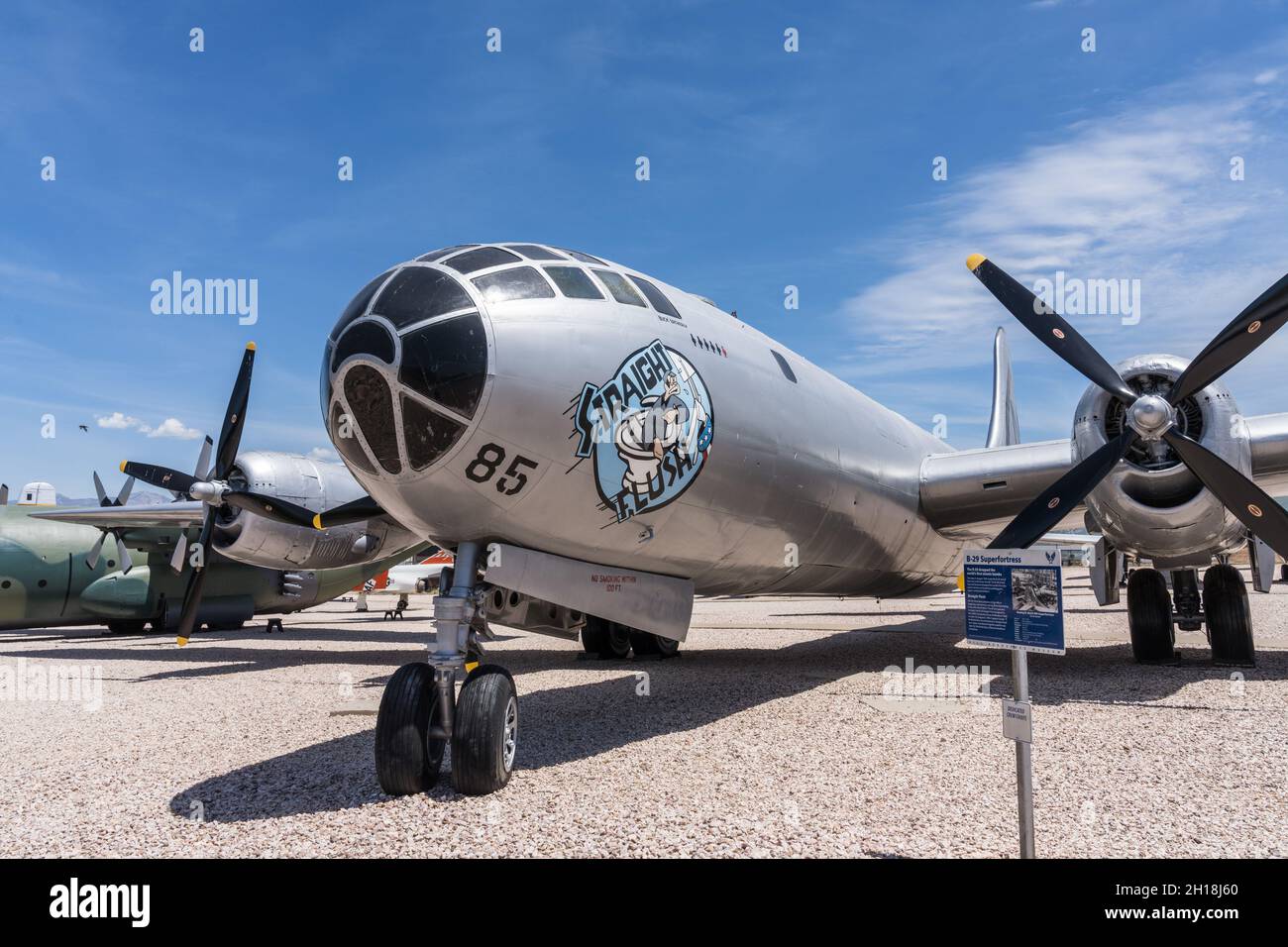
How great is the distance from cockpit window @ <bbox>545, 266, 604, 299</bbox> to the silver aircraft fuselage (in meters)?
0.08

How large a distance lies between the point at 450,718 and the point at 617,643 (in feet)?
31.5

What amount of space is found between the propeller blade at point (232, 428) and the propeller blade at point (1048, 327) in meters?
14.0

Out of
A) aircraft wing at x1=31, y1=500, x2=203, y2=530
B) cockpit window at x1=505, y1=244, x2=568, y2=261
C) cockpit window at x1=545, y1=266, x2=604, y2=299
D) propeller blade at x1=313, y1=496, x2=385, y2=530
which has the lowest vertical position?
propeller blade at x1=313, y1=496, x2=385, y2=530

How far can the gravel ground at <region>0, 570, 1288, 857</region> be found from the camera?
208 inches

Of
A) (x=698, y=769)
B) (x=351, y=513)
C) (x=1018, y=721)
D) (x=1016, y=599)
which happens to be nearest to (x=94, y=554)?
(x=351, y=513)

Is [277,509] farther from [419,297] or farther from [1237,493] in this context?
[1237,493]

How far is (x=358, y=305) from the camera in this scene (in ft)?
22.8

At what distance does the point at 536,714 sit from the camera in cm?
992

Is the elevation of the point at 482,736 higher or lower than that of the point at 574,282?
lower

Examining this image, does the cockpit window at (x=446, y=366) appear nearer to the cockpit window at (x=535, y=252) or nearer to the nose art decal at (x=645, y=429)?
the nose art decal at (x=645, y=429)

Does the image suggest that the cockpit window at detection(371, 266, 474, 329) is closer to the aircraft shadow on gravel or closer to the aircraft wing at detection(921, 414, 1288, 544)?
the aircraft shadow on gravel

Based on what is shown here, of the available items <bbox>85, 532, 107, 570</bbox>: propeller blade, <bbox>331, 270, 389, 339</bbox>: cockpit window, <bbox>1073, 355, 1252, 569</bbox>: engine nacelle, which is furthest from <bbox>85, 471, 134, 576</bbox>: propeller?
<bbox>1073, 355, 1252, 569</bbox>: engine nacelle

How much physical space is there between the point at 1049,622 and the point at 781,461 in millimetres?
5140

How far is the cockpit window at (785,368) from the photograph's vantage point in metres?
10.6
